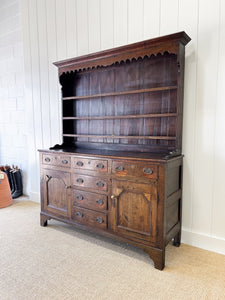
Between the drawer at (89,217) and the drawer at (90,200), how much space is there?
0.06 m

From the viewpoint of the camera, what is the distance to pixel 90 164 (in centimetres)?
223

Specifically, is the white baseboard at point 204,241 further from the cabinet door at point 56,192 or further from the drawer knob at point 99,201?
the cabinet door at point 56,192

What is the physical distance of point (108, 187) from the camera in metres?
2.13

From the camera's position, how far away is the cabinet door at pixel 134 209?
191 cm

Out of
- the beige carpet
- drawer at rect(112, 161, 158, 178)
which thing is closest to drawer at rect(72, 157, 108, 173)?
drawer at rect(112, 161, 158, 178)

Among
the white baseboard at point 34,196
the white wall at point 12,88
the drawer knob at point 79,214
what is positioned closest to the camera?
the drawer knob at point 79,214

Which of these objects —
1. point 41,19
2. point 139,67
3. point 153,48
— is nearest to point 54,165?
point 139,67

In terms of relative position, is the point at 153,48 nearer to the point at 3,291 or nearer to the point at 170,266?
the point at 170,266

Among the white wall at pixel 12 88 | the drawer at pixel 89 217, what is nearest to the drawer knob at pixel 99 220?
the drawer at pixel 89 217

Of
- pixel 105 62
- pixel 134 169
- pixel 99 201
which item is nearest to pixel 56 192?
pixel 99 201

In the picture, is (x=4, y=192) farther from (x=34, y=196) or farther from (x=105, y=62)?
(x=105, y=62)

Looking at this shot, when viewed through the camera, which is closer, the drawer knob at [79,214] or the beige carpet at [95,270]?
the beige carpet at [95,270]

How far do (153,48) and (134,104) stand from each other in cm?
62

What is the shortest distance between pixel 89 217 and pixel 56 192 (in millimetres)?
544
